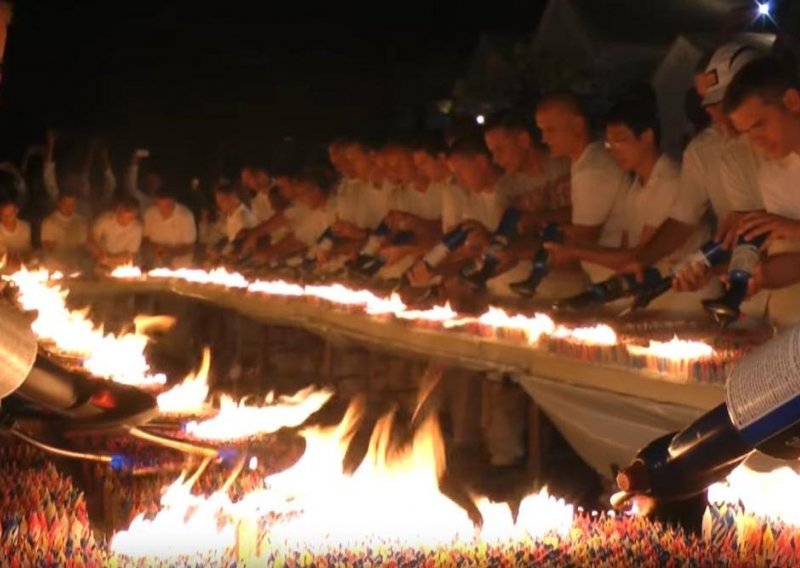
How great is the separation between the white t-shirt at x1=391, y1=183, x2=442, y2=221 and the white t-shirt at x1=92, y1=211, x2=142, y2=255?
11.7 ft

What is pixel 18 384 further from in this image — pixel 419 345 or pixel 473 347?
pixel 419 345

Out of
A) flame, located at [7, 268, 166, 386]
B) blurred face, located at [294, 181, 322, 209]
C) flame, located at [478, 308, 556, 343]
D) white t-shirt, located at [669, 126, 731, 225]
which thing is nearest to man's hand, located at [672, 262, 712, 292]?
flame, located at [478, 308, 556, 343]

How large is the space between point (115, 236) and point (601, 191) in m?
5.79

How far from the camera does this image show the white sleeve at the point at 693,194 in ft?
13.0

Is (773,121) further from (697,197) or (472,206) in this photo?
(472,206)

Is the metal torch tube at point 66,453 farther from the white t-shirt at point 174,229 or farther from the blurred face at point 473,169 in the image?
the white t-shirt at point 174,229

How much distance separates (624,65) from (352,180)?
228 cm

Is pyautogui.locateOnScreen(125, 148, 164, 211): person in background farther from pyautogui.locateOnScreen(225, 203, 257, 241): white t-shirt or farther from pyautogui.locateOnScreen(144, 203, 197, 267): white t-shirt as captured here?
pyautogui.locateOnScreen(225, 203, 257, 241): white t-shirt

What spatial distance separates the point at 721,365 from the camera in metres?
2.73

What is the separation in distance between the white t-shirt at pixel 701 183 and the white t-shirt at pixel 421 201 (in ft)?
7.15

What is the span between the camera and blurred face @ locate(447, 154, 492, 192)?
525 cm

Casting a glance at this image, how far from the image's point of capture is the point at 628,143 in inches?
165

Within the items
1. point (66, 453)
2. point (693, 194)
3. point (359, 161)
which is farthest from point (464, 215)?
point (66, 453)

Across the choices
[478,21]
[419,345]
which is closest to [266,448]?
[419,345]
